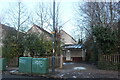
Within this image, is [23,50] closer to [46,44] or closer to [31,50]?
[31,50]

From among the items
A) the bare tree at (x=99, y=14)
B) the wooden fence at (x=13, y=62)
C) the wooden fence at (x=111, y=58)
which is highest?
the bare tree at (x=99, y=14)

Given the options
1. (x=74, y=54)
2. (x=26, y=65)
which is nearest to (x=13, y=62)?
(x=26, y=65)

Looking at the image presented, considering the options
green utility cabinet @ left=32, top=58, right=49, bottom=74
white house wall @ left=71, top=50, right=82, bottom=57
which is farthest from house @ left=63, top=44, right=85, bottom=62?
green utility cabinet @ left=32, top=58, right=49, bottom=74

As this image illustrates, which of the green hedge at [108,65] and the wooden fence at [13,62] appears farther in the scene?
the wooden fence at [13,62]

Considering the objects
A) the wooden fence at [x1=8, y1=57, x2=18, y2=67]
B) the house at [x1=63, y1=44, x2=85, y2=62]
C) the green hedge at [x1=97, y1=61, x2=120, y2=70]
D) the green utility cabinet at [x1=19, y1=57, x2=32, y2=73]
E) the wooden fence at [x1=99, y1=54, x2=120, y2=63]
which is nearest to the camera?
the green utility cabinet at [x1=19, y1=57, x2=32, y2=73]

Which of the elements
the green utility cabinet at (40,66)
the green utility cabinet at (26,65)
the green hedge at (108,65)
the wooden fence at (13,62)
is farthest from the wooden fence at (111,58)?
the wooden fence at (13,62)

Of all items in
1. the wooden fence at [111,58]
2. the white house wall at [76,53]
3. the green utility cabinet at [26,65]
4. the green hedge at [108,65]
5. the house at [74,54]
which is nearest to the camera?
the green utility cabinet at [26,65]

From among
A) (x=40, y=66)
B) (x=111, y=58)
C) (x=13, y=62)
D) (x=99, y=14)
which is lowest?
(x=13, y=62)

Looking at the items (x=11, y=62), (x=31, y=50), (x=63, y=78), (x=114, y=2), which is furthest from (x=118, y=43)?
(x=11, y=62)

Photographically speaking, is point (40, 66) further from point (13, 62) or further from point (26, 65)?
point (13, 62)

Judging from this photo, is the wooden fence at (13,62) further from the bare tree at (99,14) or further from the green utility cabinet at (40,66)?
the bare tree at (99,14)

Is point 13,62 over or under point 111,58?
under

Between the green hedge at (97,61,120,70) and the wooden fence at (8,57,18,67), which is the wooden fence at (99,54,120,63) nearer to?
the green hedge at (97,61,120,70)

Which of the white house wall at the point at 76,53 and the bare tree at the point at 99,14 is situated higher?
the bare tree at the point at 99,14
